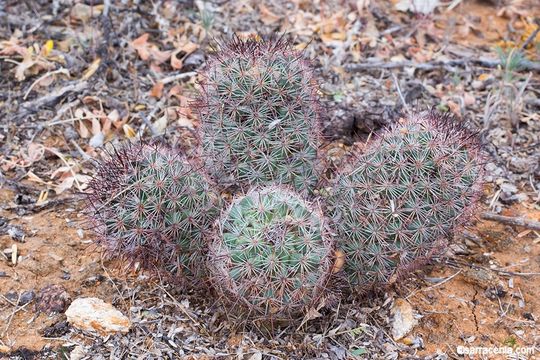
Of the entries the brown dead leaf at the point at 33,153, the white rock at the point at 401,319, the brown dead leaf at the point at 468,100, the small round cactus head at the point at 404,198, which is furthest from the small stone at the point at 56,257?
the brown dead leaf at the point at 468,100

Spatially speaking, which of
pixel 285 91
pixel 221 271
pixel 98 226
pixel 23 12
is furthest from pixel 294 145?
pixel 23 12

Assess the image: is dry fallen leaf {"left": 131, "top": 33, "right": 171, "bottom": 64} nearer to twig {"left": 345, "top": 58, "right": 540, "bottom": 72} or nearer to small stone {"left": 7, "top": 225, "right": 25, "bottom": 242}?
twig {"left": 345, "top": 58, "right": 540, "bottom": 72}

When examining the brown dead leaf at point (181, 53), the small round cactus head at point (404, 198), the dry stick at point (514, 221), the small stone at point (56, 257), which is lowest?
the dry stick at point (514, 221)

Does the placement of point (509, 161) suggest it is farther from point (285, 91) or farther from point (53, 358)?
point (53, 358)

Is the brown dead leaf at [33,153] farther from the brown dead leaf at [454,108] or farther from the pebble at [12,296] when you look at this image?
the brown dead leaf at [454,108]

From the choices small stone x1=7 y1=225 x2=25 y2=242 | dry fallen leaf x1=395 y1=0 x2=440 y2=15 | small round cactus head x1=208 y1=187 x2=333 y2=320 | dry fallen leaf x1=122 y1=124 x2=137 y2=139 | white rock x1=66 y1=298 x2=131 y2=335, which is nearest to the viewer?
small round cactus head x1=208 y1=187 x2=333 y2=320

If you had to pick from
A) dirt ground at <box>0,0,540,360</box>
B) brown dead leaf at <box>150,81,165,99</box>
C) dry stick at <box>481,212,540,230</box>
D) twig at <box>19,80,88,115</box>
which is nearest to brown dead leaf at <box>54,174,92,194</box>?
dirt ground at <box>0,0,540,360</box>
